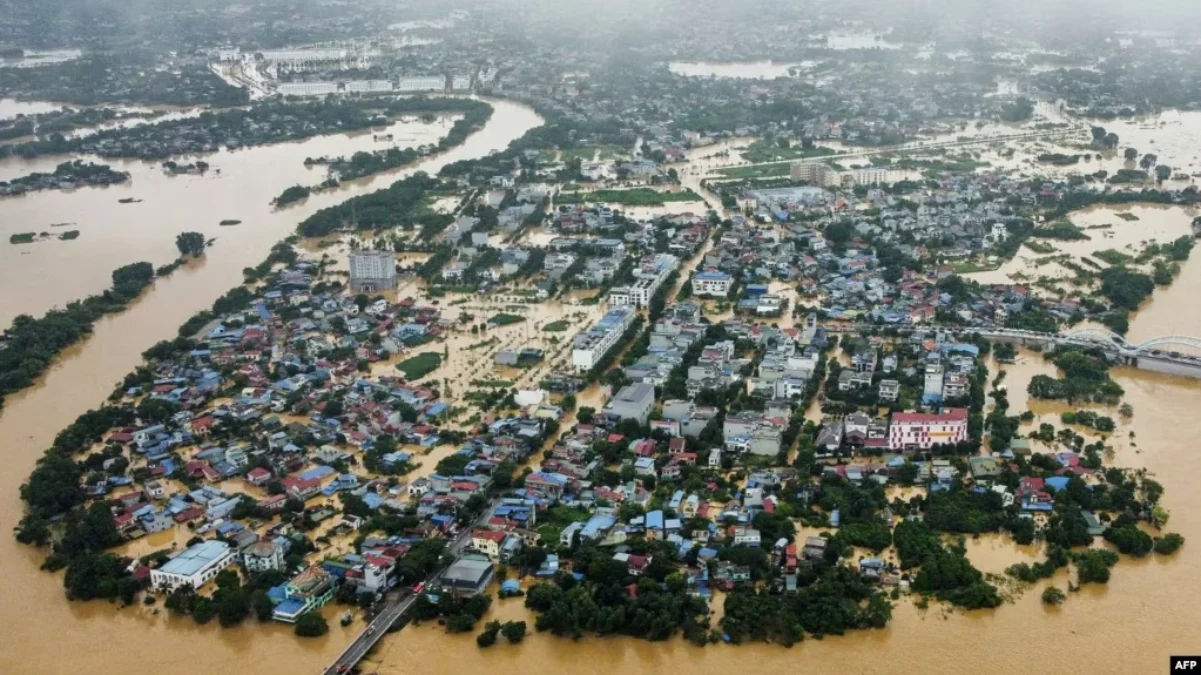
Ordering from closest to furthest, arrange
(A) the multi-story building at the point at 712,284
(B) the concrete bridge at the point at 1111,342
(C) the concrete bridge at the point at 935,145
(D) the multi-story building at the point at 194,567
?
1. (D) the multi-story building at the point at 194,567
2. (B) the concrete bridge at the point at 1111,342
3. (A) the multi-story building at the point at 712,284
4. (C) the concrete bridge at the point at 935,145

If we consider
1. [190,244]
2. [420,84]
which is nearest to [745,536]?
[190,244]

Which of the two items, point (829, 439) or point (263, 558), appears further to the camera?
point (829, 439)

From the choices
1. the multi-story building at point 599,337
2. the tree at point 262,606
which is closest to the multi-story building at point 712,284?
the multi-story building at point 599,337

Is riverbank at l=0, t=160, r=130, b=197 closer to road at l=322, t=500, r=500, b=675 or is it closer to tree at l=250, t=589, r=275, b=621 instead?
tree at l=250, t=589, r=275, b=621

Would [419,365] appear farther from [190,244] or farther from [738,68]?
[738,68]

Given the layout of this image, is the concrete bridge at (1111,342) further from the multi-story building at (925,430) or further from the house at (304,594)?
the house at (304,594)

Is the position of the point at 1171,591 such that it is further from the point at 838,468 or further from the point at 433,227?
the point at 433,227
